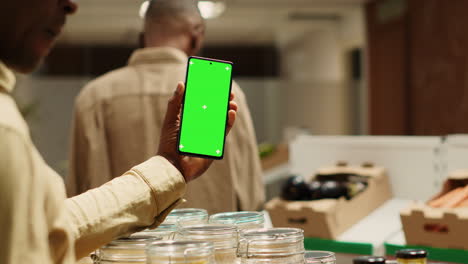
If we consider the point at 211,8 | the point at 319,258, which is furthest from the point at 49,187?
the point at 211,8

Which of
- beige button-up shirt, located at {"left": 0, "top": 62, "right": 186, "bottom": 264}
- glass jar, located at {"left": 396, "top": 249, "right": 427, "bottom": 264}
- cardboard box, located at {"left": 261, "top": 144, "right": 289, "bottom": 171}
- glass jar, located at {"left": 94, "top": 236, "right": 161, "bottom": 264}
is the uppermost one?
beige button-up shirt, located at {"left": 0, "top": 62, "right": 186, "bottom": 264}

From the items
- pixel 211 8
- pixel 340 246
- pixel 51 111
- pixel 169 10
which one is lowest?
pixel 340 246

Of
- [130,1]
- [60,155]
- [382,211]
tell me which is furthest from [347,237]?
[60,155]

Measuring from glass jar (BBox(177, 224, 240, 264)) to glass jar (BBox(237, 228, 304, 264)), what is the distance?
0.02 meters

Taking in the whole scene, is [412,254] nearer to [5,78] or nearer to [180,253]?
[180,253]

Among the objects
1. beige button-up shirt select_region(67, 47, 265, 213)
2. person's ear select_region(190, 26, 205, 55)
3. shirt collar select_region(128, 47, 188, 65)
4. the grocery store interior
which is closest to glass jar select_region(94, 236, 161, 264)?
beige button-up shirt select_region(67, 47, 265, 213)

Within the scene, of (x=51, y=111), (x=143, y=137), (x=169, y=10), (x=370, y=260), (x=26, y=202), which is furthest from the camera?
(x=51, y=111)

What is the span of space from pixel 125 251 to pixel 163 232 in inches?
5.1

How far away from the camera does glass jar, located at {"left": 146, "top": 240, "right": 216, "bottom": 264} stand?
3.34 ft

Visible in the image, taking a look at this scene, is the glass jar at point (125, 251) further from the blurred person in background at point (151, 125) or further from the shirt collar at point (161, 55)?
the shirt collar at point (161, 55)

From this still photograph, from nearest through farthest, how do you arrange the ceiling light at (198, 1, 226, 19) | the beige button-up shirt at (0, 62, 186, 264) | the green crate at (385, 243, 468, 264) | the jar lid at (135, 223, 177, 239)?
the beige button-up shirt at (0, 62, 186, 264) < the jar lid at (135, 223, 177, 239) < the green crate at (385, 243, 468, 264) < the ceiling light at (198, 1, 226, 19)

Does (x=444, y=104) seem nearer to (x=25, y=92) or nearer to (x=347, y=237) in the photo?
(x=347, y=237)

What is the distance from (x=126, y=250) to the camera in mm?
1156

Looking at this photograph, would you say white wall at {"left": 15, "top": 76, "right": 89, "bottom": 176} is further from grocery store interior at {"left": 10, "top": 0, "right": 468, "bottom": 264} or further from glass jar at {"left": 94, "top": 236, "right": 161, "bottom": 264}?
glass jar at {"left": 94, "top": 236, "right": 161, "bottom": 264}
